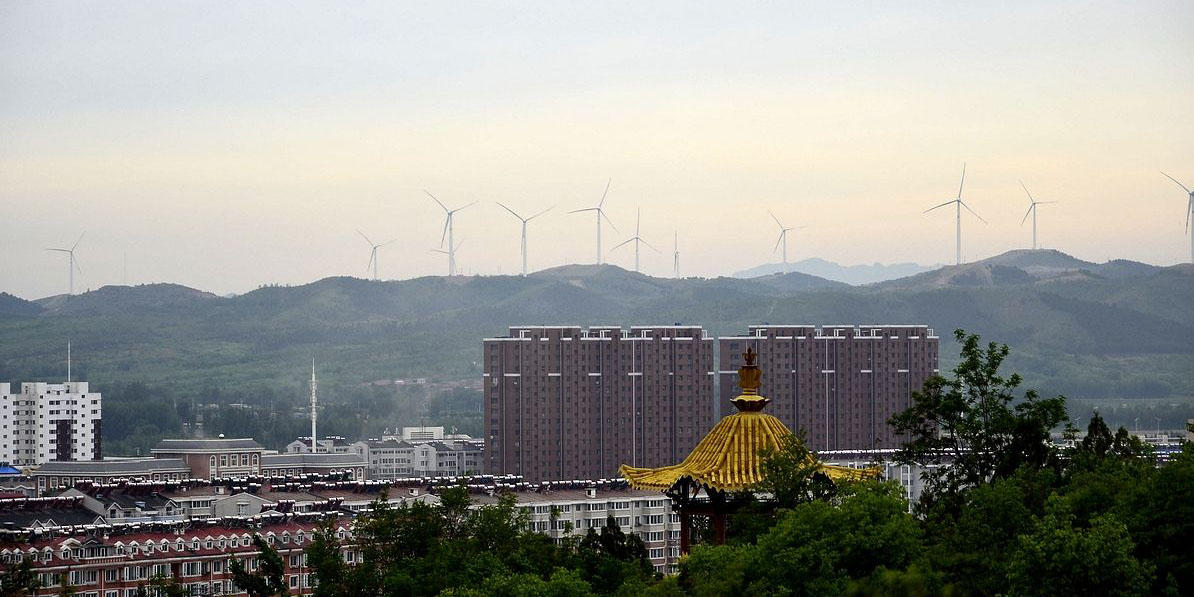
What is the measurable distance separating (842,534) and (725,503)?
2213 mm

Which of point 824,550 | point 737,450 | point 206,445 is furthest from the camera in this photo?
point 206,445

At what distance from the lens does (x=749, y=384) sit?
25578 mm

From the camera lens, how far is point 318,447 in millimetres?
150000

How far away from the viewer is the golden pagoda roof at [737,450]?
25.8 m

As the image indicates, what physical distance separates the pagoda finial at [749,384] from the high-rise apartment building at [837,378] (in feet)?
322

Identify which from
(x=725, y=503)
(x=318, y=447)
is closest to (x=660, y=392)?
(x=318, y=447)

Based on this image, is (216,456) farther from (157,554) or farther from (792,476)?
(792,476)

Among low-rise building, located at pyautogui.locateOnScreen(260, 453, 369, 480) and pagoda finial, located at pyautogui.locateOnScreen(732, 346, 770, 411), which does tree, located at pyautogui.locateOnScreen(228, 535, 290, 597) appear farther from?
low-rise building, located at pyautogui.locateOnScreen(260, 453, 369, 480)

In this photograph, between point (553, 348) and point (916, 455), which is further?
point (553, 348)

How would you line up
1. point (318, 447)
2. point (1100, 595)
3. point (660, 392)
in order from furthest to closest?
point (318, 447), point (660, 392), point (1100, 595)

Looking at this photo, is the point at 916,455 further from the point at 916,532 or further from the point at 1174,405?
the point at 1174,405

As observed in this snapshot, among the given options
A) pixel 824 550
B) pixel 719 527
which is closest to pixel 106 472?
pixel 719 527

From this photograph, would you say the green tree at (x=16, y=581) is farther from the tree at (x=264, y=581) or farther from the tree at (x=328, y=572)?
the tree at (x=328, y=572)

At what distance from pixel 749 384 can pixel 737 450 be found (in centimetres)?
112
